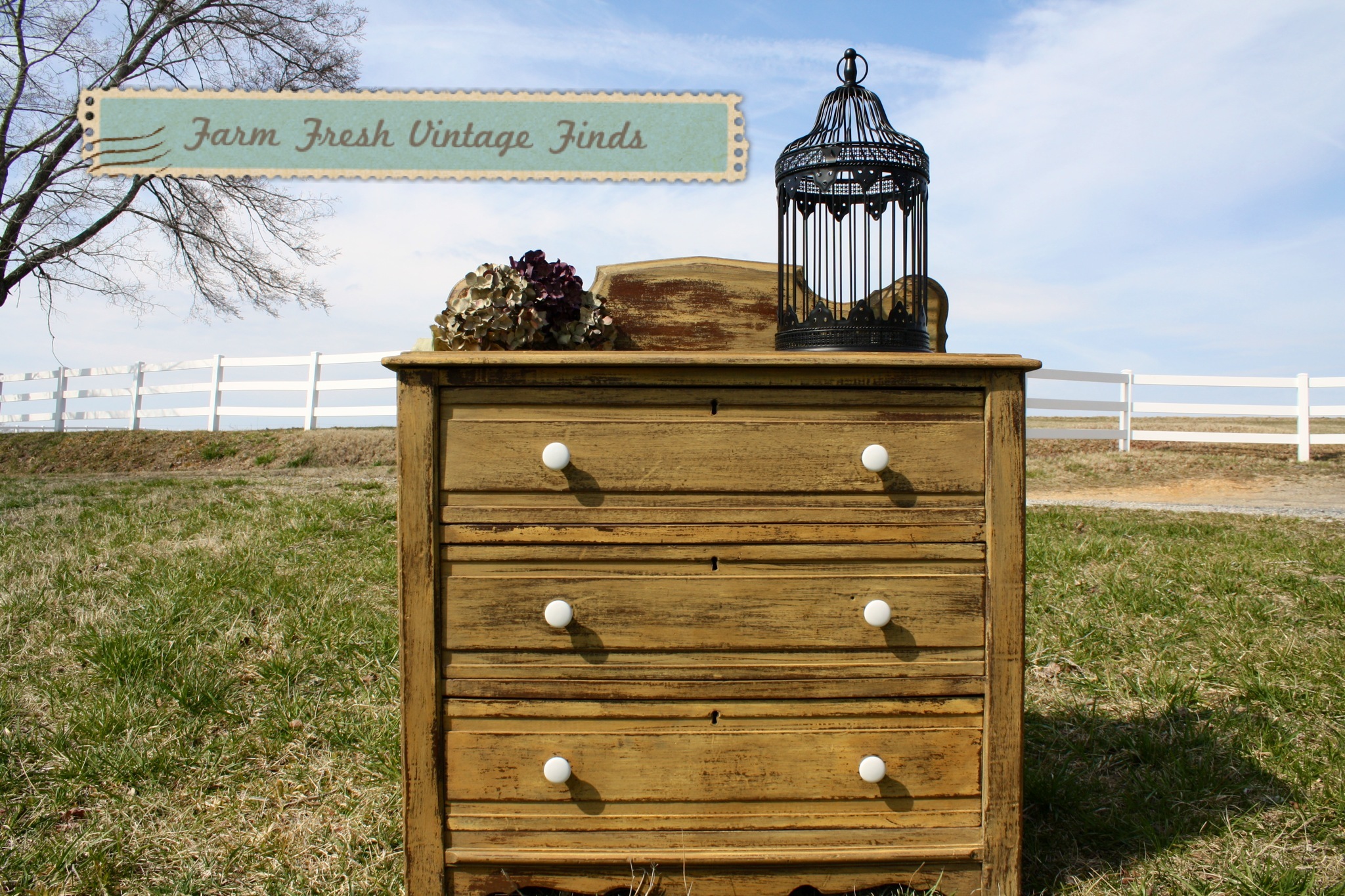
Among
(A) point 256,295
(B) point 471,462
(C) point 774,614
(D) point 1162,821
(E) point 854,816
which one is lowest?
(D) point 1162,821

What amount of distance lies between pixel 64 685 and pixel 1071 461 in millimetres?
12708

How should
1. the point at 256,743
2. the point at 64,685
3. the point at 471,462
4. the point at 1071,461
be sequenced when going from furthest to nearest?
the point at 1071,461, the point at 64,685, the point at 256,743, the point at 471,462

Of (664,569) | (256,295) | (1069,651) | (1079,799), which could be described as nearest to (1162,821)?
(1079,799)

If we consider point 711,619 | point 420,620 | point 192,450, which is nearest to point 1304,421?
point 711,619

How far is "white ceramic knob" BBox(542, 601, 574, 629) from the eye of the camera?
6.79 feet

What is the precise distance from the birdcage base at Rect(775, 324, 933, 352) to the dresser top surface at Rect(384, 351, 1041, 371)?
27 centimetres

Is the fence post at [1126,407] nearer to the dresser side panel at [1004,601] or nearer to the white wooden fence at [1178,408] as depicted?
the white wooden fence at [1178,408]

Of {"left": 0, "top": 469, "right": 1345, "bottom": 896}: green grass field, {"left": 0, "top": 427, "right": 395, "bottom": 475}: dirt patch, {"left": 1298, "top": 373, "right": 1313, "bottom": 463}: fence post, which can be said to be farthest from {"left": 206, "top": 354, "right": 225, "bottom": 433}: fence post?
{"left": 1298, "top": 373, "right": 1313, "bottom": 463}: fence post

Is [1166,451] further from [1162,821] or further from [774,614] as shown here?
[774,614]

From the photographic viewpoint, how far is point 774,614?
6.95 ft

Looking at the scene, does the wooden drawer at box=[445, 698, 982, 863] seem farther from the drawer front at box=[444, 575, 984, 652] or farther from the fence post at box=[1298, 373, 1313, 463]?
the fence post at box=[1298, 373, 1313, 463]

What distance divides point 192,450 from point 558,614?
1447cm

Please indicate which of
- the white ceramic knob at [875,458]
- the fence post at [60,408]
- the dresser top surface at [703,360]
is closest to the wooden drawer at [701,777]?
the white ceramic knob at [875,458]

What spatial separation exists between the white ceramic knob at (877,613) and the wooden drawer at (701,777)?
23cm
